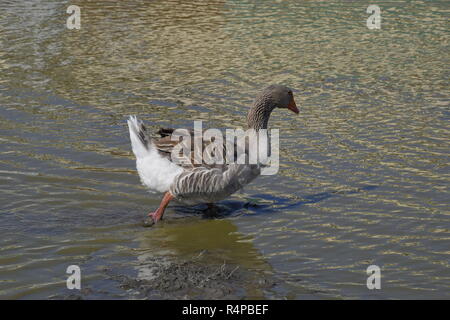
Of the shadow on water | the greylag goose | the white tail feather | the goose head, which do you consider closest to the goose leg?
the greylag goose

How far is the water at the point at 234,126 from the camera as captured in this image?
8164 millimetres

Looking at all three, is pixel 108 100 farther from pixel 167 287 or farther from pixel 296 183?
pixel 167 287

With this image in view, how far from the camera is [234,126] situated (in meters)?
13.3

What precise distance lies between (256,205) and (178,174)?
1.37 meters

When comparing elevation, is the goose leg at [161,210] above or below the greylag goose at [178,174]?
below

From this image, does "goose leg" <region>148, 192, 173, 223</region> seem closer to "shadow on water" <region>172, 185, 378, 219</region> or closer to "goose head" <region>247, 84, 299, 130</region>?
"shadow on water" <region>172, 185, 378, 219</region>

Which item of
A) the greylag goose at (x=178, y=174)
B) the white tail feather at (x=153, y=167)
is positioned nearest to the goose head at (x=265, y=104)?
the greylag goose at (x=178, y=174)

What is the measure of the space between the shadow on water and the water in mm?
40

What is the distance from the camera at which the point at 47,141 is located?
40.7 ft

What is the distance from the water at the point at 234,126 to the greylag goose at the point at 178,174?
40cm

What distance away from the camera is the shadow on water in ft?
32.9

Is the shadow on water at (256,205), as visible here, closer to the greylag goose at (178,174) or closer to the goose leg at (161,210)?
the greylag goose at (178,174)

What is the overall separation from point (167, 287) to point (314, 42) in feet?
46.6
